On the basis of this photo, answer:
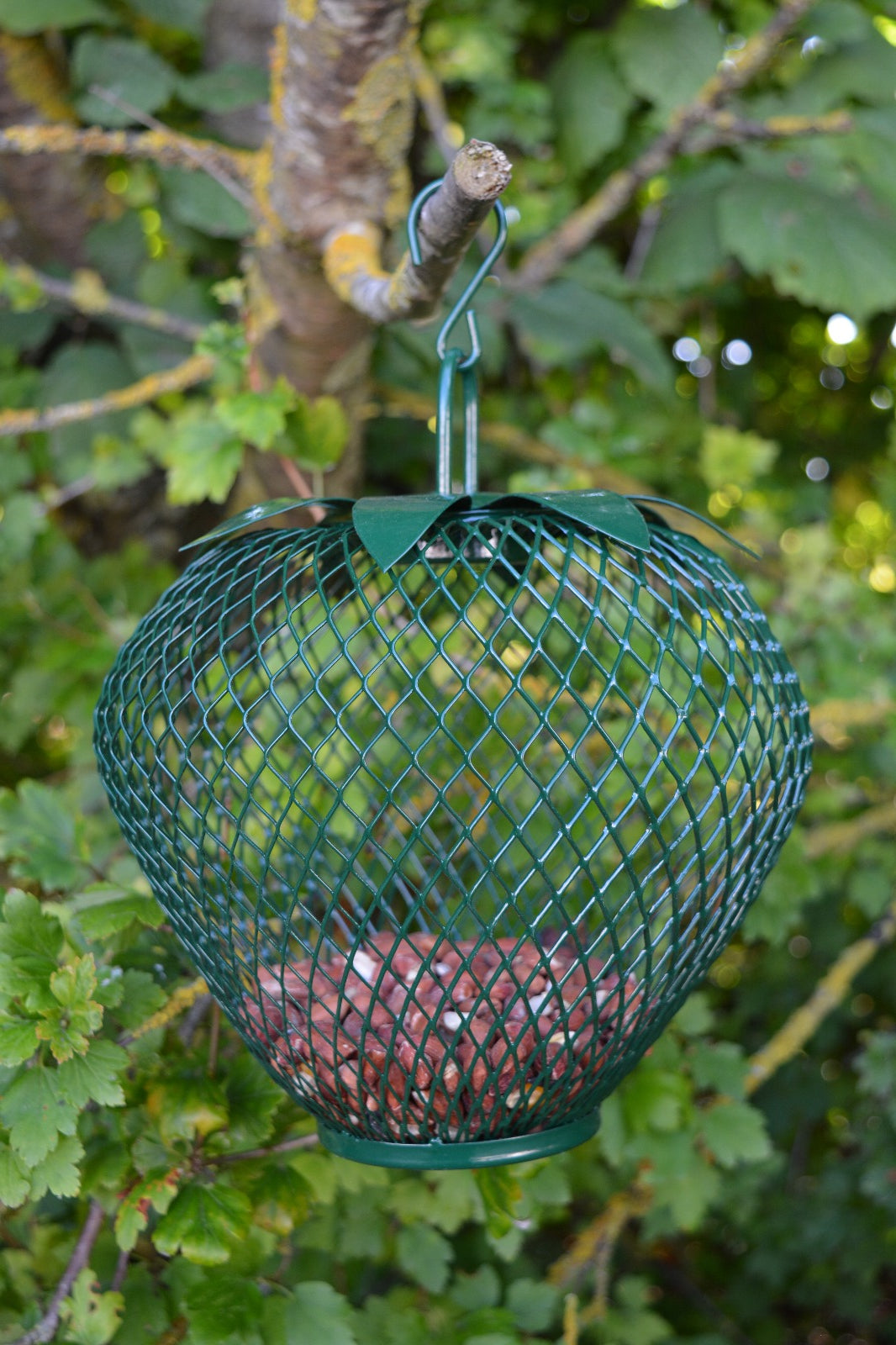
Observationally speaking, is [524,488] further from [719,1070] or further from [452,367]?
[719,1070]

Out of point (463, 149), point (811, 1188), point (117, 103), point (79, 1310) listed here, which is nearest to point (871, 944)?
point (811, 1188)

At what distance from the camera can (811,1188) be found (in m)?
1.99

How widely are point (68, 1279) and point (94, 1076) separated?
23 cm

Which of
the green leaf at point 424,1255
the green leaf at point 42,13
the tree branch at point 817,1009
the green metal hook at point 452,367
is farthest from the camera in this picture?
the tree branch at point 817,1009

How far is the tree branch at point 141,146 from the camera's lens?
1177mm

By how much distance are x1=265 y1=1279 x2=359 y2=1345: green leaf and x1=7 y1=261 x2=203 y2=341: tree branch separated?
1091 millimetres

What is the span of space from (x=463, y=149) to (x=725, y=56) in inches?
51.4

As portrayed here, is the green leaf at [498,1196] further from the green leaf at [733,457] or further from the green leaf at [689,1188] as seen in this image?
the green leaf at [733,457]

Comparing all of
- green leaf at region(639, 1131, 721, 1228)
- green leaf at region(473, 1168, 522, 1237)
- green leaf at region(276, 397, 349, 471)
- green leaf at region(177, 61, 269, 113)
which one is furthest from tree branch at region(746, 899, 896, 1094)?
green leaf at region(177, 61, 269, 113)

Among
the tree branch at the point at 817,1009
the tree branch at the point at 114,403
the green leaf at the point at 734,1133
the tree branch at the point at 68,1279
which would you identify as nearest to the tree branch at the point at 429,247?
the tree branch at the point at 114,403

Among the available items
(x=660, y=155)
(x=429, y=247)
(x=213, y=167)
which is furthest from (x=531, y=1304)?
(x=660, y=155)

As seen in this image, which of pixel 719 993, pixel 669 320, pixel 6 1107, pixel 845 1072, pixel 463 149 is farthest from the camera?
pixel 719 993

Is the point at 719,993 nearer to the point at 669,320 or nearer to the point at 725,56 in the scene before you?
the point at 669,320

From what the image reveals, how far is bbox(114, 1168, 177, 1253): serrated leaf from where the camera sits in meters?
0.76
